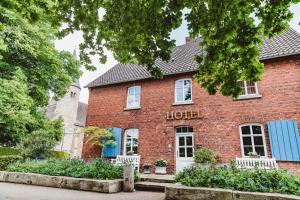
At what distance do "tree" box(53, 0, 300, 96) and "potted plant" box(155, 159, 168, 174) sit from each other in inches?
270

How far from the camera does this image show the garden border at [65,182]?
7.01m

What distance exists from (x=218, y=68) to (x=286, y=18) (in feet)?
5.95

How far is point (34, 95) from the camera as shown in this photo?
1438 centimetres

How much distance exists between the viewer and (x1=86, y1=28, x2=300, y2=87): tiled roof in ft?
36.4

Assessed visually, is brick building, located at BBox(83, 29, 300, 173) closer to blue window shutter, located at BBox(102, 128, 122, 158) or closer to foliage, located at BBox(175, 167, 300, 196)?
blue window shutter, located at BBox(102, 128, 122, 158)

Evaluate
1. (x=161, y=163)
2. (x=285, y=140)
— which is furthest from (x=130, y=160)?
(x=285, y=140)

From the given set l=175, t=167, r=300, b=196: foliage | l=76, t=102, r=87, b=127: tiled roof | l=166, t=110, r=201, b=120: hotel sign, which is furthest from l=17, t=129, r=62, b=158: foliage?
l=76, t=102, r=87, b=127: tiled roof

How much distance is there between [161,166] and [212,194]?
636 cm

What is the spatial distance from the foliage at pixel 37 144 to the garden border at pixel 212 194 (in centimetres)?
961

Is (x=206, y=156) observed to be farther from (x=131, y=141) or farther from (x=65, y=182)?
(x=65, y=182)

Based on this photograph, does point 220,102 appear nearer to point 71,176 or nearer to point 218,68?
point 218,68

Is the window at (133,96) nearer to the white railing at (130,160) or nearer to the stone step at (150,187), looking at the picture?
the white railing at (130,160)

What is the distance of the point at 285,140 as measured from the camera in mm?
9672

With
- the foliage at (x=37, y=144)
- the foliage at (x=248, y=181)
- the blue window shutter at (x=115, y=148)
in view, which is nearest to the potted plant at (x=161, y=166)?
the blue window shutter at (x=115, y=148)
